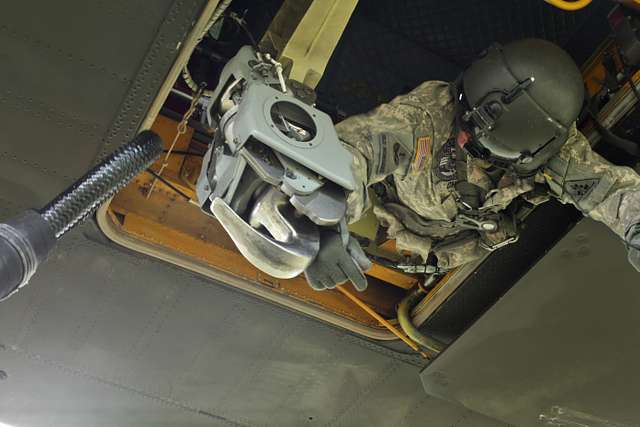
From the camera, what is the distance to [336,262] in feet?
7.11

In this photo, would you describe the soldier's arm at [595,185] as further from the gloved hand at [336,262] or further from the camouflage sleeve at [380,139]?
the gloved hand at [336,262]

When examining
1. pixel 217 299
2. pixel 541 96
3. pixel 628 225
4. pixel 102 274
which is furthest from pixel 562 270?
pixel 102 274

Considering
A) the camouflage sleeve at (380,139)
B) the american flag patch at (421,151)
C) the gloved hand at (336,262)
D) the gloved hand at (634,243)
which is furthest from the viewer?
the american flag patch at (421,151)

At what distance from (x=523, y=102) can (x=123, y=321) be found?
6.83 feet

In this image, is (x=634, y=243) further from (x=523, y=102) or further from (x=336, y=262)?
(x=336, y=262)

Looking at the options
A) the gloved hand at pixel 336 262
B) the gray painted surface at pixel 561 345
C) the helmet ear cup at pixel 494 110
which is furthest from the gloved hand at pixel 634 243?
the gloved hand at pixel 336 262

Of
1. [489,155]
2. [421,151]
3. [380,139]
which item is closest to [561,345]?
[489,155]

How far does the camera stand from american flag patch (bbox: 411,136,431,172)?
280 cm

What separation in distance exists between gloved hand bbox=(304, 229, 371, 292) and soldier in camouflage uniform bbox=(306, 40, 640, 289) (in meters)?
0.31

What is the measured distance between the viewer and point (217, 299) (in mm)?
3559

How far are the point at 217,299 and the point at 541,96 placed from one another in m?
1.77

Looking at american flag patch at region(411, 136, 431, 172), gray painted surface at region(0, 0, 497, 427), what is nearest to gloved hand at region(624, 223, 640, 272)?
american flag patch at region(411, 136, 431, 172)

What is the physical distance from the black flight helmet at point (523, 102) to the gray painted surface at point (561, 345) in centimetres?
42

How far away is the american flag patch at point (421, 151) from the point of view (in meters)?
2.80
